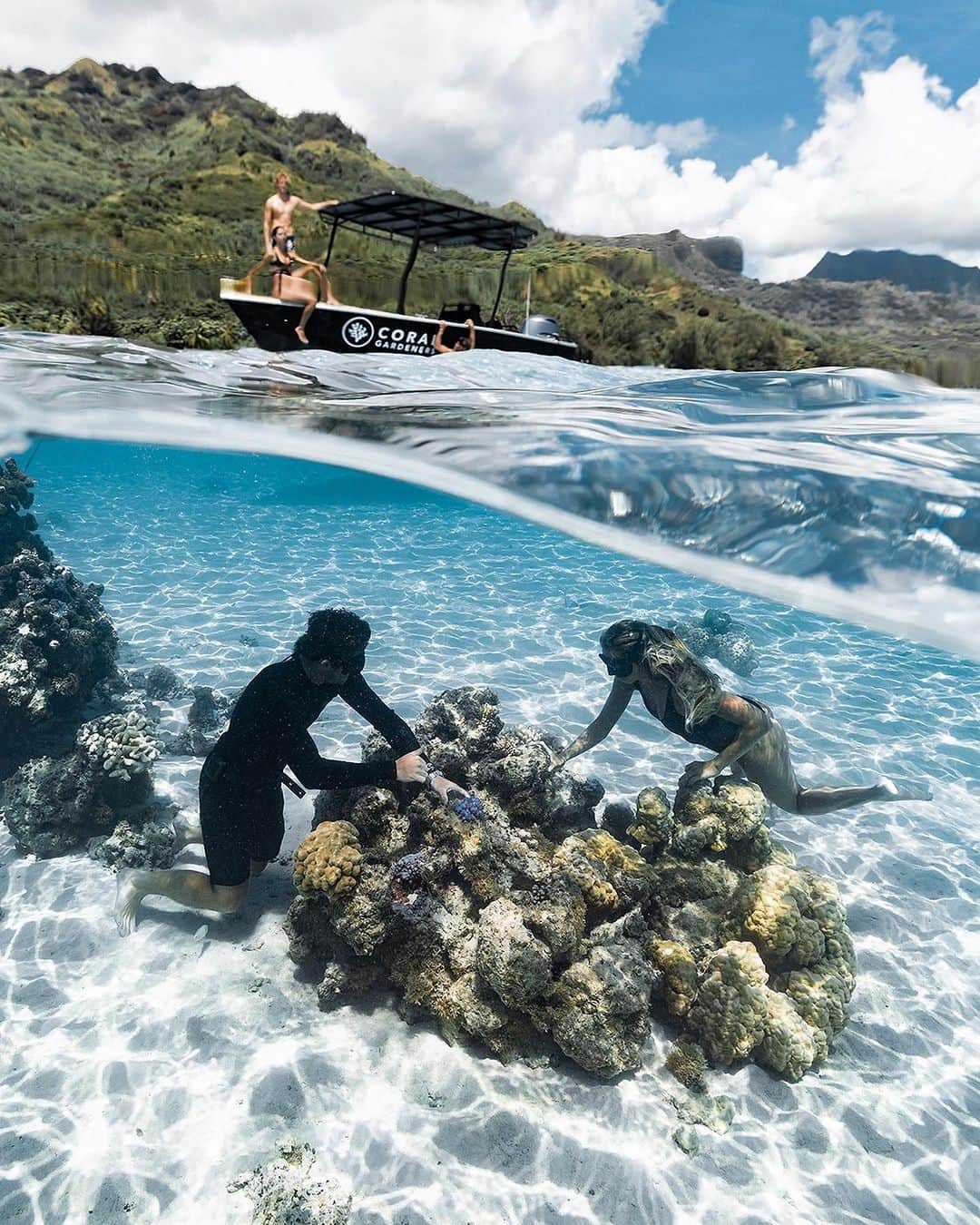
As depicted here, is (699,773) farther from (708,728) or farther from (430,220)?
(430,220)

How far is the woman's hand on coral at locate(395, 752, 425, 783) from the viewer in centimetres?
629

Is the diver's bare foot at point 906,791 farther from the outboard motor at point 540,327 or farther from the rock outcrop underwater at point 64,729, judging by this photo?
the outboard motor at point 540,327

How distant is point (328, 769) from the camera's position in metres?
6.31

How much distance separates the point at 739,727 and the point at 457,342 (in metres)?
9.90

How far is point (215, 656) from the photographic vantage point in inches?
558

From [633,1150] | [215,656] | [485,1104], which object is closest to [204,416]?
[215,656]

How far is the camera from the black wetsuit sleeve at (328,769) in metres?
6.16

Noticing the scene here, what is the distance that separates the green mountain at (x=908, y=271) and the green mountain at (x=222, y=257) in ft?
3.99

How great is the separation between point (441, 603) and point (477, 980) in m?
13.9

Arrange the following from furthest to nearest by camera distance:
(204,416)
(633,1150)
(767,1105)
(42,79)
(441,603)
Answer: (42,79)
(441,603)
(204,416)
(767,1105)
(633,1150)

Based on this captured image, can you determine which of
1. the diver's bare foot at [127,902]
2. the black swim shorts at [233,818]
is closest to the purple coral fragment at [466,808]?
the black swim shorts at [233,818]

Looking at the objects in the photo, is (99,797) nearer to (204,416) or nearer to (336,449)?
(204,416)

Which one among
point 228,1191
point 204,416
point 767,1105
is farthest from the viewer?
point 204,416

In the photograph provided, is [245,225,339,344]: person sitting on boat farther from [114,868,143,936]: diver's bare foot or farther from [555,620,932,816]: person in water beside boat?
[114,868,143,936]: diver's bare foot
